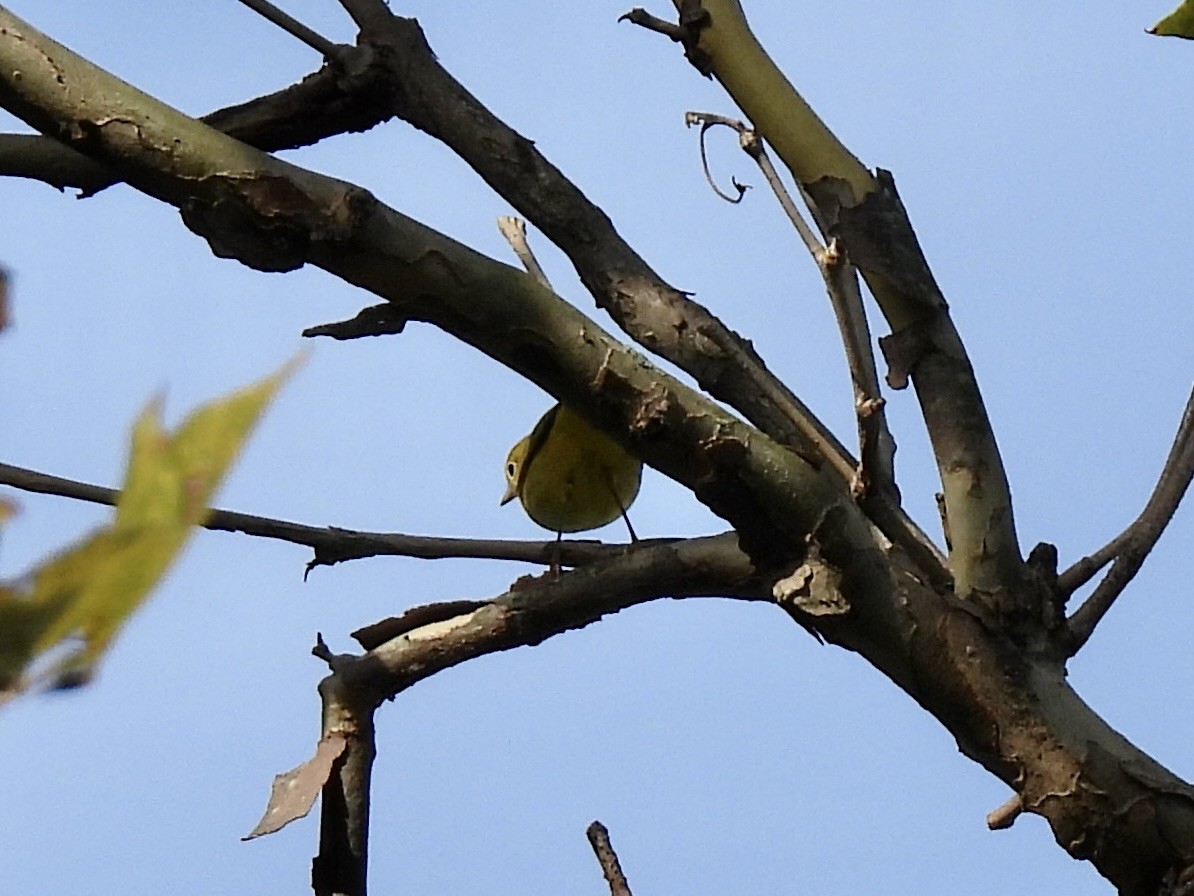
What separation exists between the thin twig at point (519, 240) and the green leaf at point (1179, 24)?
64 cm

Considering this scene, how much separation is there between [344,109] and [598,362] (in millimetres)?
363

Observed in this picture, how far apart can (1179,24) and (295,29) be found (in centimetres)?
64

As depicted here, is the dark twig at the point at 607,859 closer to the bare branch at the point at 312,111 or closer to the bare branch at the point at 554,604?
the bare branch at the point at 554,604

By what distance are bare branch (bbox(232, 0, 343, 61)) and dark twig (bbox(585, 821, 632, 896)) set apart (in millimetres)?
679

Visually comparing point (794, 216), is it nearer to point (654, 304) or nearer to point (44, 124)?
point (654, 304)

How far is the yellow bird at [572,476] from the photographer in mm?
2301

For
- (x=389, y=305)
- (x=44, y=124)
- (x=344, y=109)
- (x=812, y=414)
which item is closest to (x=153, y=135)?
(x=44, y=124)

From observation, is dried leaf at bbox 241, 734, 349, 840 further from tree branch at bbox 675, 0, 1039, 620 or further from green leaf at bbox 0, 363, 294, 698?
green leaf at bbox 0, 363, 294, 698

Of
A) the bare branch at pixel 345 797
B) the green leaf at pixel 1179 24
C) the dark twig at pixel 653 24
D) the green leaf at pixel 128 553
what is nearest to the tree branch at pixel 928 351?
the dark twig at pixel 653 24

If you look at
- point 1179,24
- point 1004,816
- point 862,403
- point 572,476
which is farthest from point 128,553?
point 572,476

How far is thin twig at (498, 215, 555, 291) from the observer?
1404 mm

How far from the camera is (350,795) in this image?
120 centimetres

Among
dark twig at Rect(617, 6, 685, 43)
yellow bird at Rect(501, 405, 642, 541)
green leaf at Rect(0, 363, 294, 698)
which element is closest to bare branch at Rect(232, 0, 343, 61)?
dark twig at Rect(617, 6, 685, 43)

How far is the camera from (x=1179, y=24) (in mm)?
904
